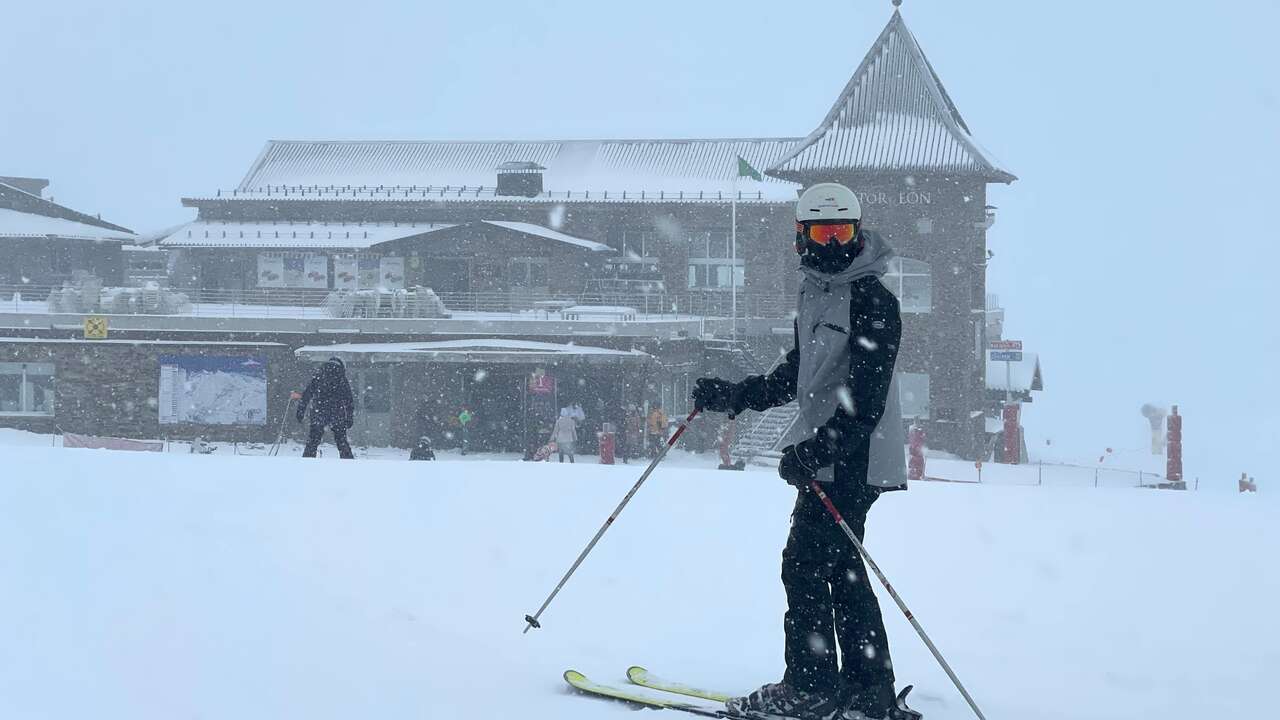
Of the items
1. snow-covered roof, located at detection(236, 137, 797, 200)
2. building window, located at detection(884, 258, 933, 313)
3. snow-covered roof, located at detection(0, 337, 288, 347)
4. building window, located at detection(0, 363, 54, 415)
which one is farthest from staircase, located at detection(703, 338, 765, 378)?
building window, located at detection(0, 363, 54, 415)

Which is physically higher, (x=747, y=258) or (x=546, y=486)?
(x=747, y=258)

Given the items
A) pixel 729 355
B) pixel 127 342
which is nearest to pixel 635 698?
pixel 729 355

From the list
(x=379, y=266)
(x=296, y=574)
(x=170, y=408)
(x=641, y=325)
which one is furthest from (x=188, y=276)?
(x=296, y=574)

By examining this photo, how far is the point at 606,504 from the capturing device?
24.9ft

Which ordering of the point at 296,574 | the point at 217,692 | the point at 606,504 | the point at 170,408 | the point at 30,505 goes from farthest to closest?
1. the point at 170,408
2. the point at 606,504
3. the point at 30,505
4. the point at 296,574
5. the point at 217,692

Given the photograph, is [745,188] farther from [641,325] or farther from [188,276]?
[188,276]

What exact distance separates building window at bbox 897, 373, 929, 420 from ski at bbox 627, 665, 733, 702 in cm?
2930

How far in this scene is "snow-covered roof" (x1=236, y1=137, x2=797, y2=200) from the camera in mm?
38875

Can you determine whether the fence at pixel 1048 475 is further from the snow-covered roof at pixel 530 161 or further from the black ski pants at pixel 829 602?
the black ski pants at pixel 829 602

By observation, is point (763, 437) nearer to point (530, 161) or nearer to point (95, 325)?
point (530, 161)

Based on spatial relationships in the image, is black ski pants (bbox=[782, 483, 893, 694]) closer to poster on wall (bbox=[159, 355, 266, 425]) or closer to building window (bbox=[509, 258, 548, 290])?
poster on wall (bbox=[159, 355, 266, 425])

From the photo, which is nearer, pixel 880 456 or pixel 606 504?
pixel 880 456

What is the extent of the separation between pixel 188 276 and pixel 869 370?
121 ft

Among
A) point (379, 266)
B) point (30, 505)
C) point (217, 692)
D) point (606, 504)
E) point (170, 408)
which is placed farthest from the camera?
point (379, 266)
